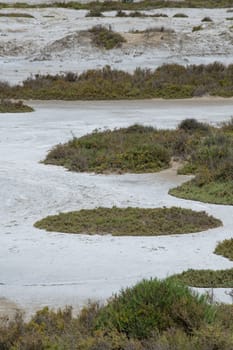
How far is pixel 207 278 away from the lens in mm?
10617

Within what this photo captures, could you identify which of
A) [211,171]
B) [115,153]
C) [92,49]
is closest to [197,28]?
[92,49]

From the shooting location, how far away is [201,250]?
40.1 feet

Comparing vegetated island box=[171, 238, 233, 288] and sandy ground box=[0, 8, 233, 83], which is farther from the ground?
sandy ground box=[0, 8, 233, 83]

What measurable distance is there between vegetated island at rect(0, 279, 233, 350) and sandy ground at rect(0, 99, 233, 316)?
204 cm

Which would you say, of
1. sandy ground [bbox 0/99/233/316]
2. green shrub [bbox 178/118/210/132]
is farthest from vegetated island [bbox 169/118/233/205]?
green shrub [bbox 178/118/210/132]

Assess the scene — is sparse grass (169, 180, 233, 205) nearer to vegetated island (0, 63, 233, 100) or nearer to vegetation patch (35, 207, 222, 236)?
vegetation patch (35, 207, 222, 236)

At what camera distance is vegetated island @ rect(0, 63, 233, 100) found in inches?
1309

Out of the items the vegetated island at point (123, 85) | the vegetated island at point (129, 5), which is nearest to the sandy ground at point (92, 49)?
the vegetated island at point (123, 85)

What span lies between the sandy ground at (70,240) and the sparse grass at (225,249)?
0.14 metres

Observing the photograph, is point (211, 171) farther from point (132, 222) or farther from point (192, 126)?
point (192, 126)

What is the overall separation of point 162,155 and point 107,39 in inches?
908

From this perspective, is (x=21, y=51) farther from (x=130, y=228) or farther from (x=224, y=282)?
(x=224, y=282)

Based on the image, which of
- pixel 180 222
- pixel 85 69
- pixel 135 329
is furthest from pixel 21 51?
pixel 135 329

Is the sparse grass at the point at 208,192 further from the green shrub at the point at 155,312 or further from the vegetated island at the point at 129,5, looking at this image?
the vegetated island at the point at 129,5
